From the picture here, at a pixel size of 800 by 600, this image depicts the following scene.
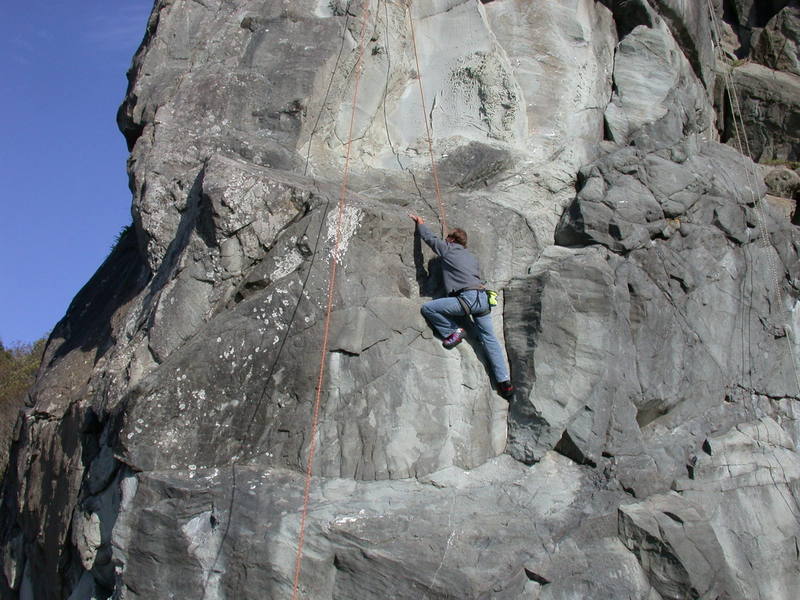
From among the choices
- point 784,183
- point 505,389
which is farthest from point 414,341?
point 784,183

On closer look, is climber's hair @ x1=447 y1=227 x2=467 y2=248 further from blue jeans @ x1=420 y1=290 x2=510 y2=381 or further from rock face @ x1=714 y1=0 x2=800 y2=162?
rock face @ x1=714 y1=0 x2=800 y2=162

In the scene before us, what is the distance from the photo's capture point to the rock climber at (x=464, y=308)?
8.29 m

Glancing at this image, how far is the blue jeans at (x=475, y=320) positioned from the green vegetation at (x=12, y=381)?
1029 centimetres

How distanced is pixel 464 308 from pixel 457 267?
410 millimetres

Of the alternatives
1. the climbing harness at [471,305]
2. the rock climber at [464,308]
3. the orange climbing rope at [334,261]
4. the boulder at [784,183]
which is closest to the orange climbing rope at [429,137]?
the orange climbing rope at [334,261]

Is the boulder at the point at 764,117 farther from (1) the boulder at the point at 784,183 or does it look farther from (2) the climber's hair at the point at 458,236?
(2) the climber's hair at the point at 458,236

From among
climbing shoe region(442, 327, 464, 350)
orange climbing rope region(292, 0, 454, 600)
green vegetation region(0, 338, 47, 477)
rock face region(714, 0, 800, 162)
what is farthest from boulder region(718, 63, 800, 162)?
green vegetation region(0, 338, 47, 477)

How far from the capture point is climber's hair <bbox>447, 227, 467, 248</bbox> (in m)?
8.58

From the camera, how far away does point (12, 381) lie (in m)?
23.2

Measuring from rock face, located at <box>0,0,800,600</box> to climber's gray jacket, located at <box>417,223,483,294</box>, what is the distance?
454 mm

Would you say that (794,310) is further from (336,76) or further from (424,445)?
(336,76)

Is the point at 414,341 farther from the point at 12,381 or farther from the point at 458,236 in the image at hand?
the point at 12,381

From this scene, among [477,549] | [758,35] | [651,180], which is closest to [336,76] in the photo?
[651,180]

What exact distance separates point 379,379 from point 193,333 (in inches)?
76.2
